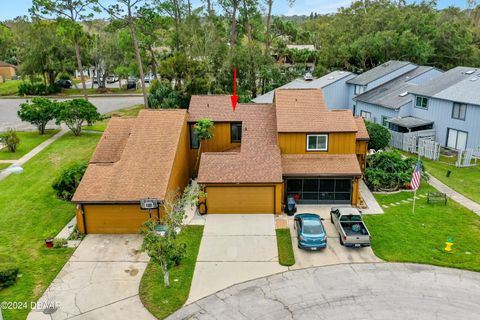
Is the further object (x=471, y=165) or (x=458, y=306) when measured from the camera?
(x=471, y=165)

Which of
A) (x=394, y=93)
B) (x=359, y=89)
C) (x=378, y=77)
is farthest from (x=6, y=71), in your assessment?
(x=394, y=93)

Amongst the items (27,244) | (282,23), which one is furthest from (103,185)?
(282,23)

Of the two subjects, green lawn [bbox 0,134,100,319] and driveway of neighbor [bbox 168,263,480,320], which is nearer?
driveway of neighbor [bbox 168,263,480,320]

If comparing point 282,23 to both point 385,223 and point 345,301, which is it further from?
point 345,301

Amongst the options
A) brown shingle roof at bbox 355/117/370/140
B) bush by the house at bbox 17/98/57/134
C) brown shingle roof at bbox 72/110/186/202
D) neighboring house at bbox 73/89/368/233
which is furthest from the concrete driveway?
bush by the house at bbox 17/98/57/134

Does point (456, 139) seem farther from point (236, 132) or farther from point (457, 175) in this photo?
point (236, 132)

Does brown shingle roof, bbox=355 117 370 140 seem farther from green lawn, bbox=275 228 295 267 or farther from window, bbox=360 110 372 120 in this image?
window, bbox=360 110 372 120

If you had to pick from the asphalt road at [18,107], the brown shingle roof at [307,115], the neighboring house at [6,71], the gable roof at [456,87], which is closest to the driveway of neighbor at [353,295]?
the brown shingle roof at [307,115]
